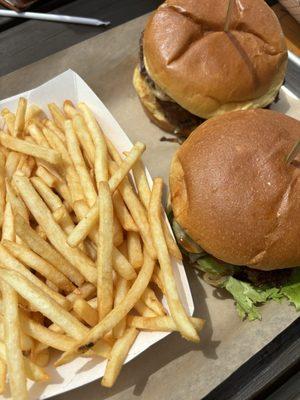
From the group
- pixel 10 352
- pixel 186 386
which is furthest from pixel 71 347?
pixel 186 386

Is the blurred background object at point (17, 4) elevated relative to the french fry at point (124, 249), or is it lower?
elevated

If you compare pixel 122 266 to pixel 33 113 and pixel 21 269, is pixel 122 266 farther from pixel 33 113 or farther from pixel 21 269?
pixel 33 113

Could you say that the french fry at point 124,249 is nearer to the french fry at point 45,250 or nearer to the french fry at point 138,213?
the french fry at point 138,213

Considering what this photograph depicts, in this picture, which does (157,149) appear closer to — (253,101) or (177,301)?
(253,101)

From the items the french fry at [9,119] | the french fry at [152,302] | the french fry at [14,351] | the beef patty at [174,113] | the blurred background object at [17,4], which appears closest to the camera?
the french fry at [14,351]

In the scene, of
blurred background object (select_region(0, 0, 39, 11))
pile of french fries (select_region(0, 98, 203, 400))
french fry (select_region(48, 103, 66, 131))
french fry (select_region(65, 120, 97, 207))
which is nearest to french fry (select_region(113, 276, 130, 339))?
pile of french fries (select_region(0, 98, 203, 400))

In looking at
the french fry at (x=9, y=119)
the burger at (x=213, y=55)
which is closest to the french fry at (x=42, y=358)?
the french fry at (x=9, y=119)
